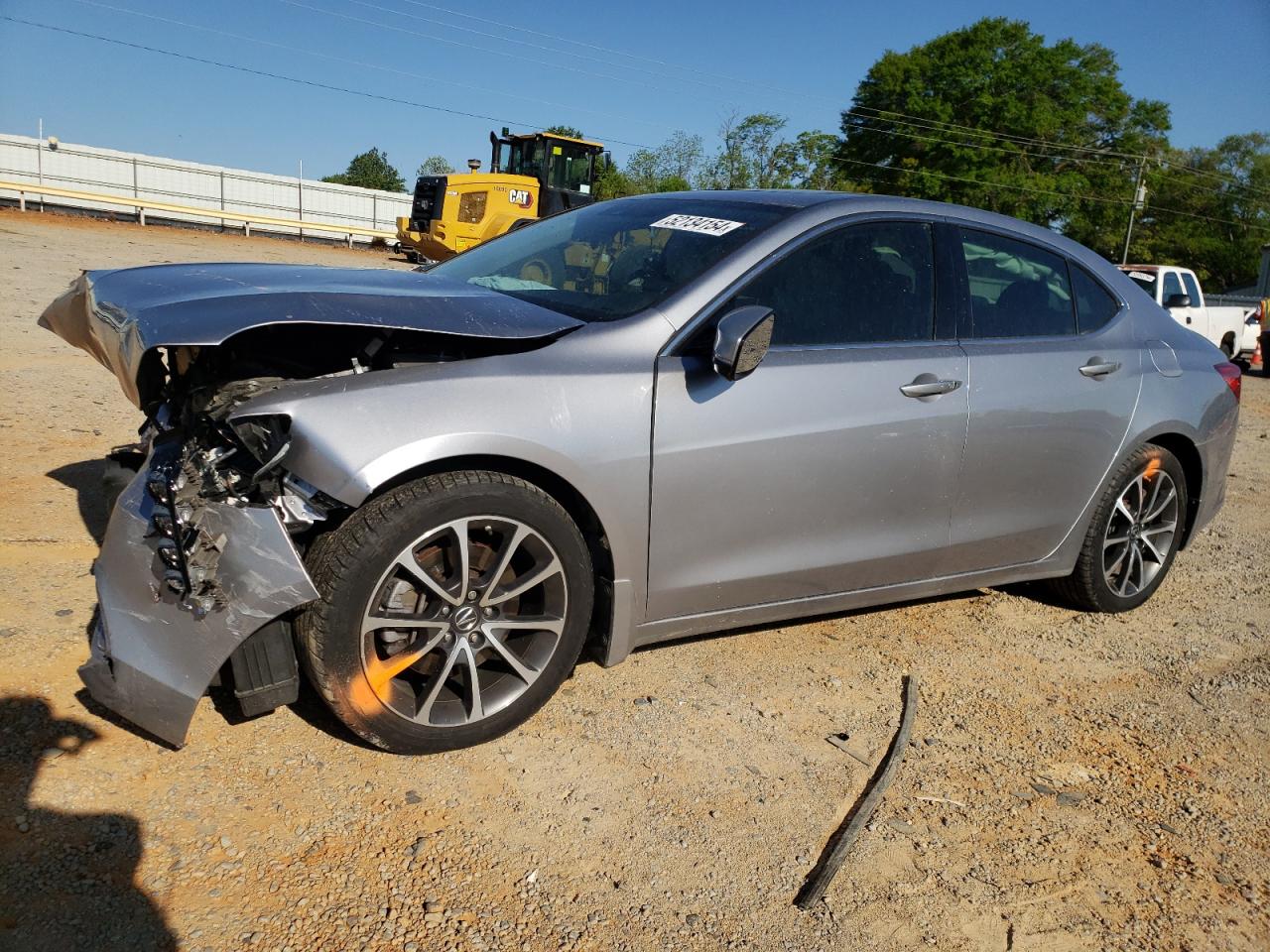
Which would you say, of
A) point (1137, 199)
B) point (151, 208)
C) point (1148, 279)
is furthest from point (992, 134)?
point (151, 208)

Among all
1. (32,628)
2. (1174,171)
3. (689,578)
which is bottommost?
(32,628)

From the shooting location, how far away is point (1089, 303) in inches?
165

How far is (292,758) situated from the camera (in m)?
2.76

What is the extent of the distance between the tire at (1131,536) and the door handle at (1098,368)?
1.42ft

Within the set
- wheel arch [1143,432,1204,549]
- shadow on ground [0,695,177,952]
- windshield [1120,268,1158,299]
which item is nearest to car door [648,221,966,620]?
wheel arch [1143,432,1204,549]

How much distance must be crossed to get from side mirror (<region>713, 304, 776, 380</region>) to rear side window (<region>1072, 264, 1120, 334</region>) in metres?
1.89

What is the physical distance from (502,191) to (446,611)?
1989 cm

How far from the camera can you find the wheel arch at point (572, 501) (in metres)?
2.69

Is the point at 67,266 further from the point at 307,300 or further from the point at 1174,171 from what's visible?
the point at 1174,171

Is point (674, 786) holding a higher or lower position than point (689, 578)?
lower

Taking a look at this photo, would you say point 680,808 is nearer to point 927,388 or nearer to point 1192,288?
point 927,388

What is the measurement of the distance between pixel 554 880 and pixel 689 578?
3.56ft

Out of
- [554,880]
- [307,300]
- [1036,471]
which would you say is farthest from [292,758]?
[1036,471]

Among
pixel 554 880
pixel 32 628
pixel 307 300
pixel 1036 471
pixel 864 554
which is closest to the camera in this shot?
pixel 554 880
